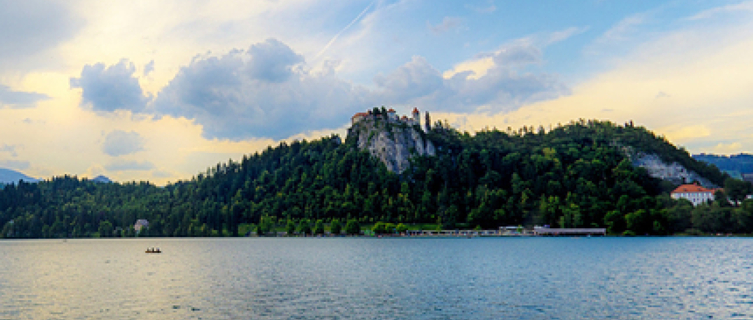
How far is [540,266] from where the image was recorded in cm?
7825

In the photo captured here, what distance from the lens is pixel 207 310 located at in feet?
136

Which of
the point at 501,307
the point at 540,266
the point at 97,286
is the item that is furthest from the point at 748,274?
the point at 97,286

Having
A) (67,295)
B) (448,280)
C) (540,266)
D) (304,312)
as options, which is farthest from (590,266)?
(67,295)

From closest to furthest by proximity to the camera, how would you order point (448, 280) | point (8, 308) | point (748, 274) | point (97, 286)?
1. point (8, 308)
2. point (97, 286)
3. point (448, 280)
4. point (748, 274)

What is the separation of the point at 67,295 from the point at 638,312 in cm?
4793

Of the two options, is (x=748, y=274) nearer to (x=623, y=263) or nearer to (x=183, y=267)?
(x=623, y=263)

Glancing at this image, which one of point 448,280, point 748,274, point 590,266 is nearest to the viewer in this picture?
point 448,280

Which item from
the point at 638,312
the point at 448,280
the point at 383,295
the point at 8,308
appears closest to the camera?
the point at 638,312

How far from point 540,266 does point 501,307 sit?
38805mm

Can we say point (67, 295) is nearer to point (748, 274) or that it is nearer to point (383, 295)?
point (383, 295)

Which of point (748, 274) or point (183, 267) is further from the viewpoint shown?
point (183, 267)

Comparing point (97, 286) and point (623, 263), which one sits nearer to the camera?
point (97, 286)

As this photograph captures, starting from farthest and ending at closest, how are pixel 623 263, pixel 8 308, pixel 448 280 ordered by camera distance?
pixel 623 263 < pixel 448 280 < pixel 8 308

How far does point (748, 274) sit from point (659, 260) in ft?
74.6
